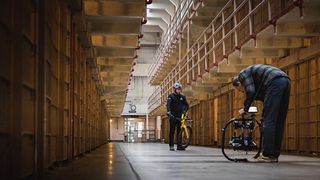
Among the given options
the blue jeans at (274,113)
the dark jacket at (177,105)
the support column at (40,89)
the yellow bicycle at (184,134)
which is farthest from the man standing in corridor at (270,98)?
the dark jacket at (177,105)

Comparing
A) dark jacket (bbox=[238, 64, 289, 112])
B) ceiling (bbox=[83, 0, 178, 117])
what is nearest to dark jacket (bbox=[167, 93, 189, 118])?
ceiling (bbox=[83, 0, 178, 117])

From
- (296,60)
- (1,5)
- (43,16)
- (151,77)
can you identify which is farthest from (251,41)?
(151,77)

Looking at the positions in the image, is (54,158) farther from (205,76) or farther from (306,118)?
(205,76)

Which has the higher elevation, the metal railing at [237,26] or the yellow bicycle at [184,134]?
the metal railing at [237,26]

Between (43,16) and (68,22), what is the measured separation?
3.61m

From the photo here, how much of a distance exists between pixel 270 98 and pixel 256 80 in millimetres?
496

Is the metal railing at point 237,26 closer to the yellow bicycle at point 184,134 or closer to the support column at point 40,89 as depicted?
the yellow bicycle at point 184,134

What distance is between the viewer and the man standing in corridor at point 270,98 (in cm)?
807

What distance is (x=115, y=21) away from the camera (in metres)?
13.0

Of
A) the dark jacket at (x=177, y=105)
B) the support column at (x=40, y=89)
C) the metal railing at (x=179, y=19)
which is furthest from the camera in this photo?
the metal railing at (x=179, y=19)

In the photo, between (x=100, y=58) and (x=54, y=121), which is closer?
(x=54, y=121)

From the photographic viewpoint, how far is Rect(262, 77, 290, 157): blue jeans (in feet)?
26.4

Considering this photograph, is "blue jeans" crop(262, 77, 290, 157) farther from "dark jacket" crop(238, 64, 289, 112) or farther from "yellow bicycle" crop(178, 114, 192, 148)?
"yellow bicycle" crop(178, 114, 192, 148)

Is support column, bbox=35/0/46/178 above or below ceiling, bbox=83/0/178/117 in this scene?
below
